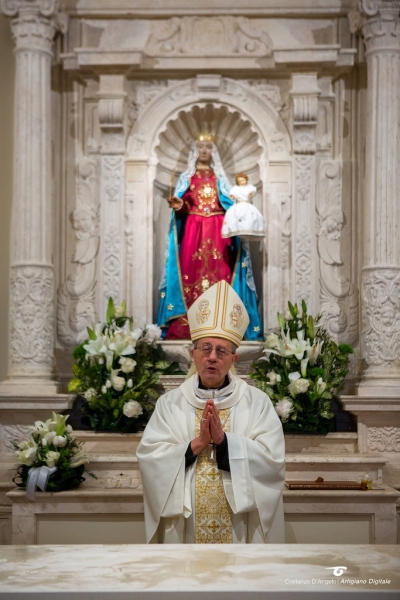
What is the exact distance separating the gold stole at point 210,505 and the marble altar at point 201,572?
1.42 metres

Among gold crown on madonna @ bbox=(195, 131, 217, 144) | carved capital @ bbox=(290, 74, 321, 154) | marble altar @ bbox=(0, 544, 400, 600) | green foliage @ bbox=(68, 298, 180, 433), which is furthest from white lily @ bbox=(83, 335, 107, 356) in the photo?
marble altar @ bbox=(0, 544, 400, 600)

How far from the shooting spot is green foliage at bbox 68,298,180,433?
6.40 m

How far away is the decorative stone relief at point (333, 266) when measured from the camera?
7.45 metres

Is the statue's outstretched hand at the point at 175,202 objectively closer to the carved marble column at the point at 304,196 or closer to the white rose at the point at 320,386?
the carved marble column at the point at 304,196

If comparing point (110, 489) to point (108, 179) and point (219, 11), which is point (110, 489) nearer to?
point (108, 179)

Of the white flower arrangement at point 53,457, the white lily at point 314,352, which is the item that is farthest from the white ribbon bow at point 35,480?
the white lily at point 314,352

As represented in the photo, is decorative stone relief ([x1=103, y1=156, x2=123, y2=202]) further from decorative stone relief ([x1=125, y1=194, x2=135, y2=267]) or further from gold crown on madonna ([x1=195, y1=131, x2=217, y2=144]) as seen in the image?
gold crown on madonna ([x1=195, y1=131, x2=217, y2=144])

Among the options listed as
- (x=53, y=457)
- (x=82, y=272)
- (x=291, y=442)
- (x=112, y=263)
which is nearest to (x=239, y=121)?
(x=112, y=263)

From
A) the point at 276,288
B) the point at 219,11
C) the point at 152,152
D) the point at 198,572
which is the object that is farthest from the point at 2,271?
the point at 198,572

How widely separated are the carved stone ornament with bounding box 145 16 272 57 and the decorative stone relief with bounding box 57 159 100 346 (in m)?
1.22

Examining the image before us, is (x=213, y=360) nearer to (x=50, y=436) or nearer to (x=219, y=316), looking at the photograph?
(x=219, y=316)

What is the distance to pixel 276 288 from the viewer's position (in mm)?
7480

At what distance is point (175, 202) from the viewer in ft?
24.2

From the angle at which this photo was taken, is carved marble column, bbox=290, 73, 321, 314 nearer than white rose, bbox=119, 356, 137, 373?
No
